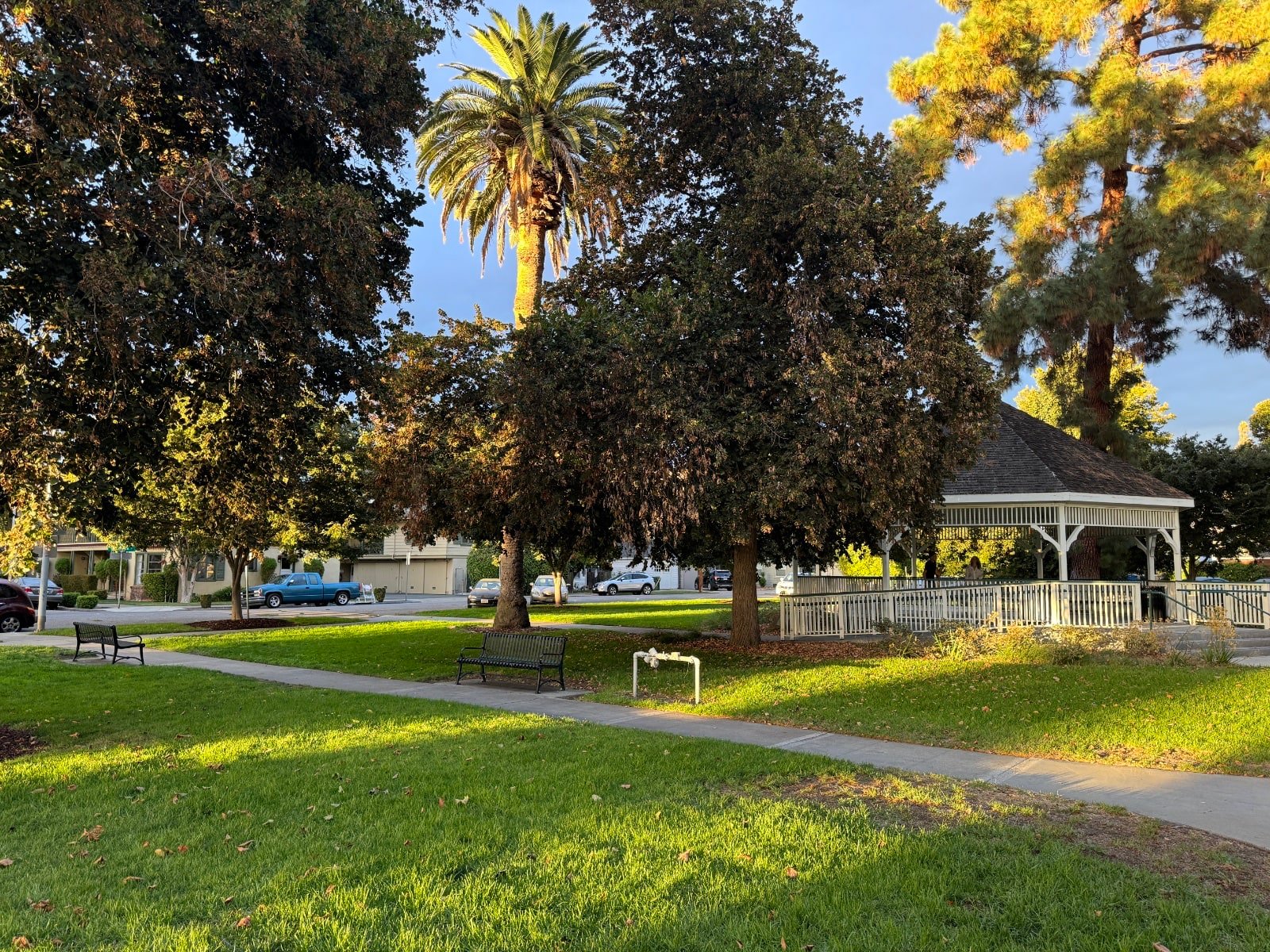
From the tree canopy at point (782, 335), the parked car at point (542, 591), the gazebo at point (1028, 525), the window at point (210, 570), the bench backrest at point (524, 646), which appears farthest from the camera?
the window at point (210, 570)

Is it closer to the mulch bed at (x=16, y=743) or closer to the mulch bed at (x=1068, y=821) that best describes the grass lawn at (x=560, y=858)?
the mulch bed at (x=1068, y=821)

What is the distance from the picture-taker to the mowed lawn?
332 inches

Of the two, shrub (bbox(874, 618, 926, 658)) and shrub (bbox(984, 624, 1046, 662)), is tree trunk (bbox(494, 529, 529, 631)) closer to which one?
shrub (bbox(874, 618, 926, 658))

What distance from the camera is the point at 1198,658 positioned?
45.5 ft

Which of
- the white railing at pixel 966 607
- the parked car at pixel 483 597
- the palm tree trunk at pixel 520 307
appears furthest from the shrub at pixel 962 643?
the parked car at pixel 483 597

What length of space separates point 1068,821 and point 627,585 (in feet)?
156

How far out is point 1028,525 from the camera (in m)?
18.6

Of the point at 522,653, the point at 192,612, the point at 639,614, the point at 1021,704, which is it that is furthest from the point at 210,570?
the point at 1021,704

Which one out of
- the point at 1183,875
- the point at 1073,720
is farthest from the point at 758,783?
the point at 1073,720

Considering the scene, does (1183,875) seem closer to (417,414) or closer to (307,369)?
(307,369)

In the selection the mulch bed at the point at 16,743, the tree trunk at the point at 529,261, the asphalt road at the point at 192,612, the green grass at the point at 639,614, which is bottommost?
the asphalt road at the point at 192,612

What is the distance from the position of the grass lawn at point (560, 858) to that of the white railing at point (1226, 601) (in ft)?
48.1

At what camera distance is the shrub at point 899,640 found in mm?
15438

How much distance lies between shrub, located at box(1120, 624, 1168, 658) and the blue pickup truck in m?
35.3
